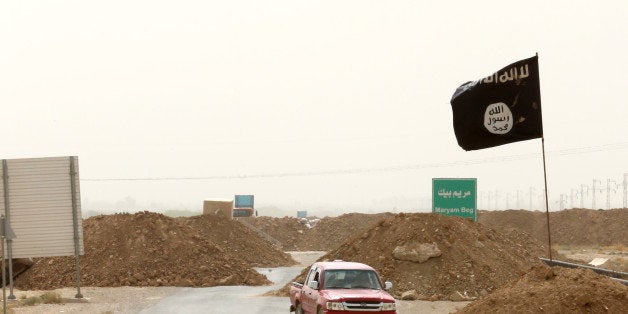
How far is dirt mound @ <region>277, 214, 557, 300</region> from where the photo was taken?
32219 mm

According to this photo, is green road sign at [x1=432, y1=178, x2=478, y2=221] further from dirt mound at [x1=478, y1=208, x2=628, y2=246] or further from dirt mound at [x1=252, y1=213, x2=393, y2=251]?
dirt mound at [x1=478, y1=208, x2=628, y2=246]

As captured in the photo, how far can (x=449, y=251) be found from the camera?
34000 millimetres

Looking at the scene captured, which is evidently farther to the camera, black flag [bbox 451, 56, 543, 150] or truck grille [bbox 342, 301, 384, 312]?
truck grille [bbox 342, 301, 384, 312]

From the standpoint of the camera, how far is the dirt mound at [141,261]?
40.8 metres

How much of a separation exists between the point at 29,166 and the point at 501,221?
80.9 meters

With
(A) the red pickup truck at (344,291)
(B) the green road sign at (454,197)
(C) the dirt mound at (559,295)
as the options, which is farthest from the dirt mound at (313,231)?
(C) the dirt mound at (559,295)

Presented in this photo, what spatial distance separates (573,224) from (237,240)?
183 ft

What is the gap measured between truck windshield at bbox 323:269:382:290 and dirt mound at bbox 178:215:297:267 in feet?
125

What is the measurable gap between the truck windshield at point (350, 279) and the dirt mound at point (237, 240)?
38058 mm

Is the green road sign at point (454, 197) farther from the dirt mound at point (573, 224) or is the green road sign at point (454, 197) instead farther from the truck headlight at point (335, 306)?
the dirt mound at point (573, 224)

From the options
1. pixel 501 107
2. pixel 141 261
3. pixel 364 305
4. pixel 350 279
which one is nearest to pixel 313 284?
pixel 350 279

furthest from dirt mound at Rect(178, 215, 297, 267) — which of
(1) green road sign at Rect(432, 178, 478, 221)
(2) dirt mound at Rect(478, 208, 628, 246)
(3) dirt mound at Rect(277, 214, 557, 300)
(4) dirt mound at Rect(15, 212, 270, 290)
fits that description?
(2) dirt mound at Rect(478, 208, 628, 246)

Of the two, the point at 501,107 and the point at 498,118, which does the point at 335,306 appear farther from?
the point at 501,107

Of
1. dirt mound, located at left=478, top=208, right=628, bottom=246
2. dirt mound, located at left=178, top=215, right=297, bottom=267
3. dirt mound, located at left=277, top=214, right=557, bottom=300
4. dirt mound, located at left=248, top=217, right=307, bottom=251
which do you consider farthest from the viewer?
dirt mound, located at left=478, top=208, right=628, bottom=246
